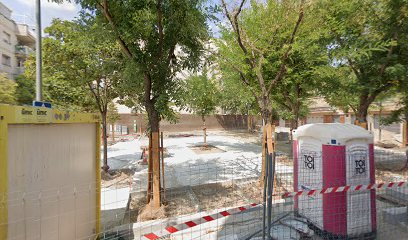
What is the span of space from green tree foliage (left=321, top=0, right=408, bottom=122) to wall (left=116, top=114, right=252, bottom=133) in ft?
53.9

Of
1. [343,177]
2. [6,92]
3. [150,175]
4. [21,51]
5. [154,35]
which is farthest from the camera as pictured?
[21,51]

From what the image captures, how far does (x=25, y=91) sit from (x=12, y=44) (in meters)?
15.0

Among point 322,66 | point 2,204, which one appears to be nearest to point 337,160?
point 2,204

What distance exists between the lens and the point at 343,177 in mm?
3506

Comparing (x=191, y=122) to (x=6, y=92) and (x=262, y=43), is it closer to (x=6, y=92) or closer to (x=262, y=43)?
(x=6, y=92)

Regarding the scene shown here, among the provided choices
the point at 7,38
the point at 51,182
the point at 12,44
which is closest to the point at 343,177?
the point at 51,182

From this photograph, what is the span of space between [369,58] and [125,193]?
312 inches

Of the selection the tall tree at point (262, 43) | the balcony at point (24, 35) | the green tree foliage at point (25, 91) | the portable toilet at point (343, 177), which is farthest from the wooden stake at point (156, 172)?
the balcony at point (24, 35)

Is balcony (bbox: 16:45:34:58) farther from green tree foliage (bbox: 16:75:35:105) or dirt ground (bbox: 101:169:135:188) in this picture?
dirt ground (bbox: 101:169:135:188)

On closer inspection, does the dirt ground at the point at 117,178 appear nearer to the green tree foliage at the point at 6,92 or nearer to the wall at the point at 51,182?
the wall at the point at 51,182

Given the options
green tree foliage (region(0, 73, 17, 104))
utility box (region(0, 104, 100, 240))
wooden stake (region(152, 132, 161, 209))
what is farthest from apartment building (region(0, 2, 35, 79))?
utility box (region(0, 104, 100, 240))

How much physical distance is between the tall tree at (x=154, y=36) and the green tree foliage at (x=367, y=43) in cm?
441

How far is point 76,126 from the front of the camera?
315 centimetres

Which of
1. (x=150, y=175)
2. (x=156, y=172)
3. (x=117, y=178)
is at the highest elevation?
(x=156, y=172)
